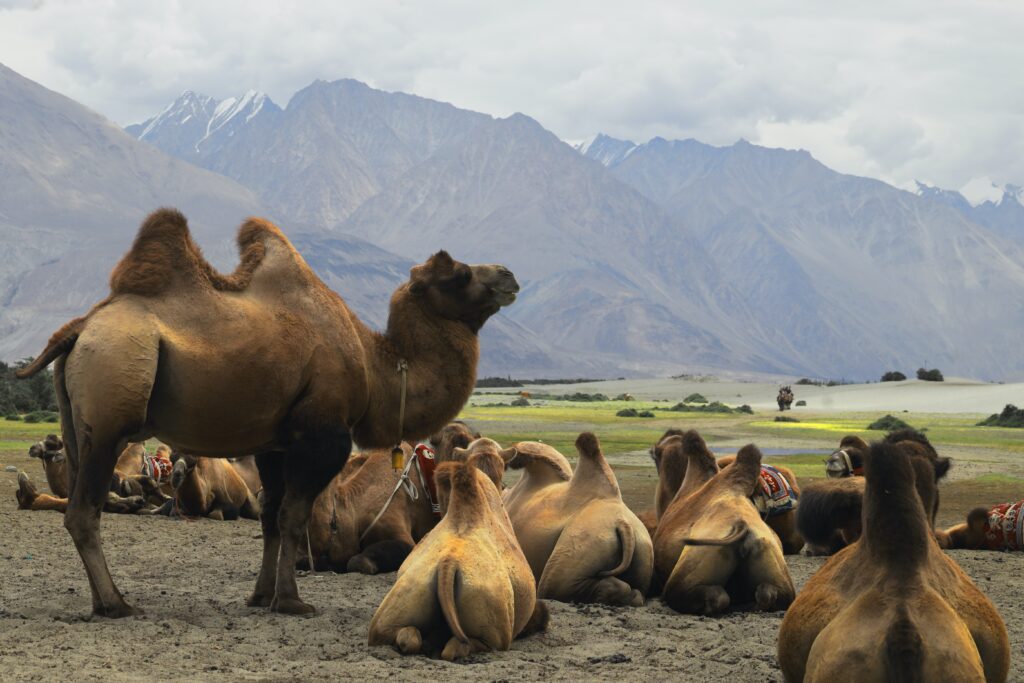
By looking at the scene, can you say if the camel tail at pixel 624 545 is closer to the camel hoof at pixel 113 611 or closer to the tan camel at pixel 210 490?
the camel hoof at pixel 113 611

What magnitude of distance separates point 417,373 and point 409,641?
10.1 feet

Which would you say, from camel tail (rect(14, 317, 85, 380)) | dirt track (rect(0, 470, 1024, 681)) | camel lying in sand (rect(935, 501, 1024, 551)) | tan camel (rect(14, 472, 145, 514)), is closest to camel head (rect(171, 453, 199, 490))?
tan camel (rect(14, 472, 145, 514))

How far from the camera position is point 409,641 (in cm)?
750

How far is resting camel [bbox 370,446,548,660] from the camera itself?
7.53 m

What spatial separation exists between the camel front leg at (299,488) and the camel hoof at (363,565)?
1627 millimetres

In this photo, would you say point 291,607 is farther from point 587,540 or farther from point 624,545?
point 624,545

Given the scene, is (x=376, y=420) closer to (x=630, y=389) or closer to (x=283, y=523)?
(x=283, y=523)

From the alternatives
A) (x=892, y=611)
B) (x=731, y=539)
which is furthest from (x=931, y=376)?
(x=892, y=611)

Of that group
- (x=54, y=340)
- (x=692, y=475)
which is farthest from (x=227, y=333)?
(x=692, y=475)

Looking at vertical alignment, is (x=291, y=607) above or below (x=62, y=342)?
below

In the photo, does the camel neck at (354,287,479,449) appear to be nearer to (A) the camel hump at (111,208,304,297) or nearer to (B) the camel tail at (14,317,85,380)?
(A) the camel hump at (111,208,304,297)

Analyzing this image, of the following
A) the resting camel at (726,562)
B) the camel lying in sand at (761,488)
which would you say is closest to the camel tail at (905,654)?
the resting camel at (726,562)

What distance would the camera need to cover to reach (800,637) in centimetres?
619

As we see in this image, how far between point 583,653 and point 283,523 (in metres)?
2.61
